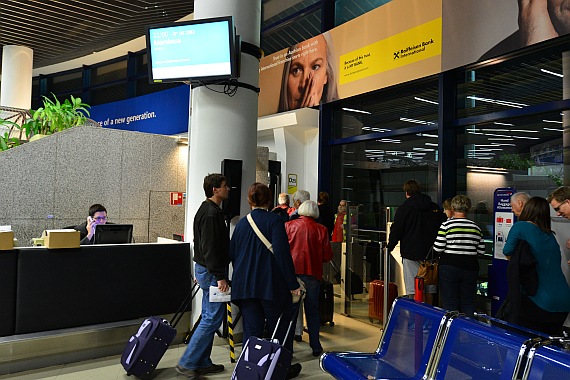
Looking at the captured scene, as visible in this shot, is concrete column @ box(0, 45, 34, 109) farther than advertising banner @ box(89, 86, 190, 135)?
Yes

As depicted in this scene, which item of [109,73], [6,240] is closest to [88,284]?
[6,240]

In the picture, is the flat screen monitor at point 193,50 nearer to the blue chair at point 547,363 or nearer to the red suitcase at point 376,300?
the red suitcase at point 376,300

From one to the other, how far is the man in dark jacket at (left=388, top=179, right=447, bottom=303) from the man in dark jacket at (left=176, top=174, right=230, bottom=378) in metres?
1.97

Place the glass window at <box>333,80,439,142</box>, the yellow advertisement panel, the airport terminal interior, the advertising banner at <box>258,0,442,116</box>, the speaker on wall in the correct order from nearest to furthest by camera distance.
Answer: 1. the airport terminal interior
2. the speaker on wall
3. the yellow advertisement panel
4. the advertising banner at <box>258,0,442,116</box>
5. the glass window at <box>333,80,439,142</box>

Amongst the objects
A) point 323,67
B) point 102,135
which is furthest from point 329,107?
point 102,135

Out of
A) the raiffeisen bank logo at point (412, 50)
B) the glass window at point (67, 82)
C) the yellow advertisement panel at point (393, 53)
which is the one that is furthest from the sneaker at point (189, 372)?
the glass window at point (67, 82)

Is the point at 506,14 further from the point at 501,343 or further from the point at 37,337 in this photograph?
the point at 37,337

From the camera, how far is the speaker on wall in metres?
4.46

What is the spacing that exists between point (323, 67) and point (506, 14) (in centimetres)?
349

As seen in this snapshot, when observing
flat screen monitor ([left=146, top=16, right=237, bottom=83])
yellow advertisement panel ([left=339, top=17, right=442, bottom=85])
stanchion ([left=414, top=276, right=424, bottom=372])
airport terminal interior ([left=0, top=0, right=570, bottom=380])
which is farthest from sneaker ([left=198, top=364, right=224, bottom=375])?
yellow advertisement panel ([left=339, top=17, right=442, bottom=85])

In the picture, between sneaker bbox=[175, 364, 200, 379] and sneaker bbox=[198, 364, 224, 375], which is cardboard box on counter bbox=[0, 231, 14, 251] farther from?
sneaker bbox=[198, 364, 224, 375]

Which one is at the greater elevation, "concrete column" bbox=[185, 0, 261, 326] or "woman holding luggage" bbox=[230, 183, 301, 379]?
"concrete column" bbox=[185, 0, 261, 326]

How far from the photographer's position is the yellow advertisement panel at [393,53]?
591 cm

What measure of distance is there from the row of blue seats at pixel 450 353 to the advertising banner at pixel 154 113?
808 cm
